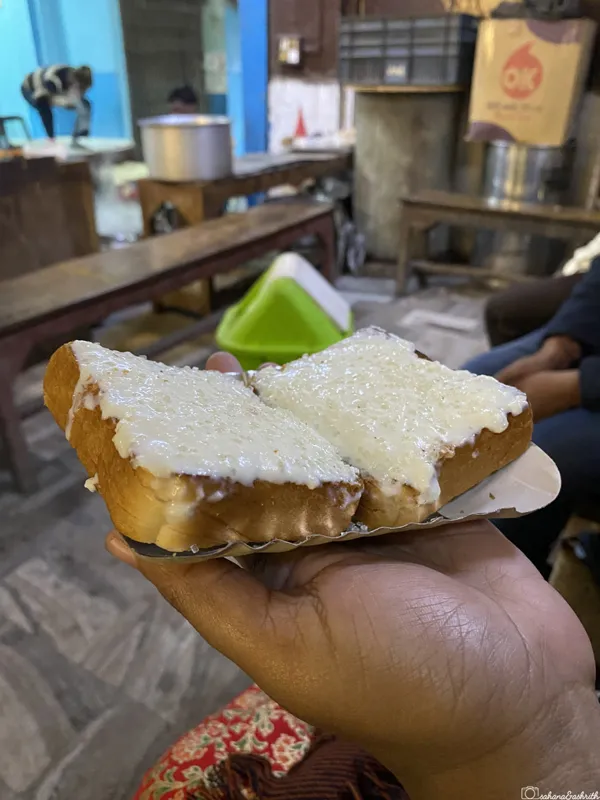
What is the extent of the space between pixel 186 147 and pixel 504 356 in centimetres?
275

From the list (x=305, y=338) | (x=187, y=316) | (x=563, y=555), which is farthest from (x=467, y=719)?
(x=187, y=316)

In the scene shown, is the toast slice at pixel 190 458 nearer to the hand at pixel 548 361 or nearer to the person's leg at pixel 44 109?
the hand at pixel 548 361

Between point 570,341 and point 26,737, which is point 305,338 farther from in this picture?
point 26,737

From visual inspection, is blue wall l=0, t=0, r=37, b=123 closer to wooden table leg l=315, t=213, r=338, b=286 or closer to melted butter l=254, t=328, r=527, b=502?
wooden table leg l=315, t=213, r=338, b=286

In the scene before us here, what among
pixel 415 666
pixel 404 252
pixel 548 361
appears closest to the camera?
pixel 415 666

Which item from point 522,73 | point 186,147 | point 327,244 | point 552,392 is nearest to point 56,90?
point 186,147

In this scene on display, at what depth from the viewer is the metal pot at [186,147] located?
13.2 ft

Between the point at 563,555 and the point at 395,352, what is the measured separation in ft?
2.96

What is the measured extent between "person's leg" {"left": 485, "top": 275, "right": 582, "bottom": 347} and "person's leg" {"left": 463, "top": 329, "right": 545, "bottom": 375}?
23 cm

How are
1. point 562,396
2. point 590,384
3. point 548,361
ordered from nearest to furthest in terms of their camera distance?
point 590,384, point 562,396, point 548,361

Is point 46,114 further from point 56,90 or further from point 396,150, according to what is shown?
point 396,150

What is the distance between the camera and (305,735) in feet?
4.23

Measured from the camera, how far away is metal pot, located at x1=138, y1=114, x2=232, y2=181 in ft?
13.2

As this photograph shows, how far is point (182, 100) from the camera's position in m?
5.87
